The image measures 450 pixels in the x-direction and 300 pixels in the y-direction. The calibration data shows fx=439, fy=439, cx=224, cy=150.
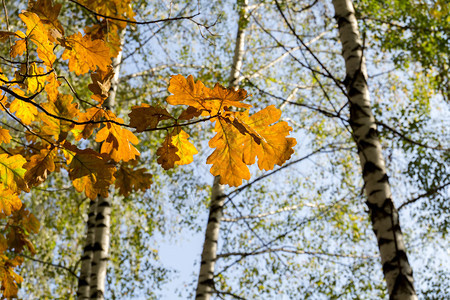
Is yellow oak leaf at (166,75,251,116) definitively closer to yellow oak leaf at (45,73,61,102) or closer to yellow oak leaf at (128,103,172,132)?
yellow oak leaf at (128,103,172,132)

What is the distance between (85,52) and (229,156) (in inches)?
23.5

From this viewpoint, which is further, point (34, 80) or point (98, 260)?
point (98, 260)

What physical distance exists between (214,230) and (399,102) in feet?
12.1

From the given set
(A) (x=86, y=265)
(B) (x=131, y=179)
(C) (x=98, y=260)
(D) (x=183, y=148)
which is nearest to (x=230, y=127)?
(D) (x=183, y=148)

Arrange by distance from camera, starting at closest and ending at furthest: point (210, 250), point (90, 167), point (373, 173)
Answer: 1. point (90, 167)
2. point (373, 173)
3. point (210, 250)

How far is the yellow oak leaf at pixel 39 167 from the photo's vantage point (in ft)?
3.76

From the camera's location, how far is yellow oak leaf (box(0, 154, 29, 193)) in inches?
43.6

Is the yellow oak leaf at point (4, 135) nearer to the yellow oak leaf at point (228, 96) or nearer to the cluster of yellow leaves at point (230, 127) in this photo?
the cluster of yellow leaves at point (230, 127)

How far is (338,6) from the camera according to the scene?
281 centimetres

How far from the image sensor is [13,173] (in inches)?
43.8

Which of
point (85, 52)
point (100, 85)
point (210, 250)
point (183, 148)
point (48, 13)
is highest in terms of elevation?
point (210, 250)

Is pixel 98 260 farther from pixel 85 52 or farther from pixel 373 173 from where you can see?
pixel 85 52

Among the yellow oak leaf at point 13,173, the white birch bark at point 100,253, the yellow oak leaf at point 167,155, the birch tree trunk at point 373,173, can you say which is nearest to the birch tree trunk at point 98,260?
the white birch bark at point 100,253

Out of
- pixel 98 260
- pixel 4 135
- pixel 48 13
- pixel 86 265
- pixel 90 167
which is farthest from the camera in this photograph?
pixel 86 265
